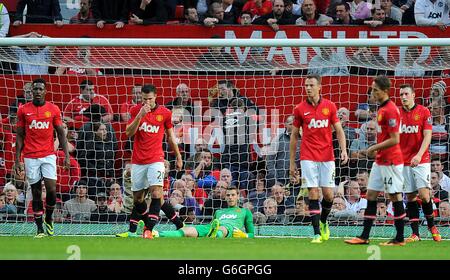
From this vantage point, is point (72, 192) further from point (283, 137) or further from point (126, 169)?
point (283, 137)

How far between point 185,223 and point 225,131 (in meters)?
1.59

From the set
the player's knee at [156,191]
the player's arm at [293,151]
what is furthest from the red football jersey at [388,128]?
the player's knee at [156,191]

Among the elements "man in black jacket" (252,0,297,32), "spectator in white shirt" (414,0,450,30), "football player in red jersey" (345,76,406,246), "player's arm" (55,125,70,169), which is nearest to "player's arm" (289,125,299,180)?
"football player in red jersey" (345,76,406,246)

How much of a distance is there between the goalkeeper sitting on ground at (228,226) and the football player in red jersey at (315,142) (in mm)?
1806

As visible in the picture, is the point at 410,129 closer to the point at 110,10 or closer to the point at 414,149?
the point at 414,149

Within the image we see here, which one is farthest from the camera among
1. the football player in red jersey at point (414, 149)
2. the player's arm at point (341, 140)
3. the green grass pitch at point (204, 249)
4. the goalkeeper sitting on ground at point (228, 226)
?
the goalkeeper sitting on ground at point (228, 226)

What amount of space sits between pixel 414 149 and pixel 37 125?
522 cm

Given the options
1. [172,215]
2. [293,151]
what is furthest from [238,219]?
[293,151]

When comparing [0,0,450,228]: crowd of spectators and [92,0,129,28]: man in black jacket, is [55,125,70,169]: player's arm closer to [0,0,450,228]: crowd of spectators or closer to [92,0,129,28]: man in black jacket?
[0,0,450,228]: crowd of spectators

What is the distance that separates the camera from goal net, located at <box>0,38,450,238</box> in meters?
17.1

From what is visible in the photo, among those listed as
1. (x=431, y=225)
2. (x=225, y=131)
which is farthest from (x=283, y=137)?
(x=431, y=225)

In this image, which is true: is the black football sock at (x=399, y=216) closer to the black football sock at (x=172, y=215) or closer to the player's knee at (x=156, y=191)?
the player's knee at (x=156, y=191)

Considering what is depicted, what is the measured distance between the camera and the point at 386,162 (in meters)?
13.7

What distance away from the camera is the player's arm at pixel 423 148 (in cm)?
1433
